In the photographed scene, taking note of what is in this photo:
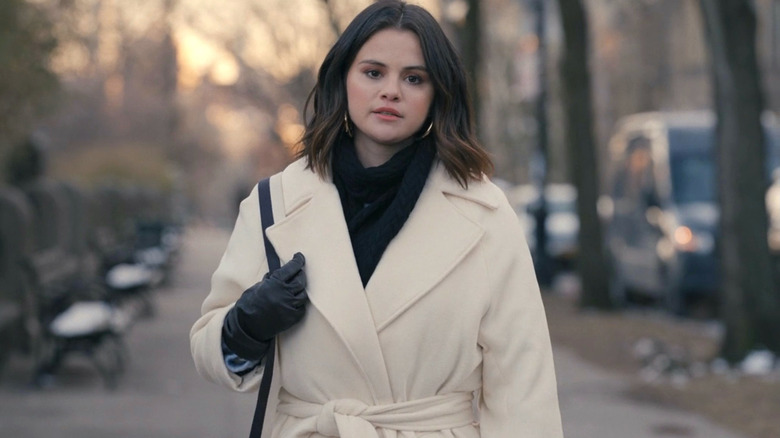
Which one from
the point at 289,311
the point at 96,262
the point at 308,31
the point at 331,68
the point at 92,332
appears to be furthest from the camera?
the point at 308,31

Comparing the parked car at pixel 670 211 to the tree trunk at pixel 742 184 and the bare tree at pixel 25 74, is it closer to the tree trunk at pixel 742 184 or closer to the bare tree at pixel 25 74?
the tree trunk at pixel 742 184

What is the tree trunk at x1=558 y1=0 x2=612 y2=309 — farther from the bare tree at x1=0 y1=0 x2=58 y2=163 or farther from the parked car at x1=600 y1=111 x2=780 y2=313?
the bare tree at x1=0 y1=0 x2=58 y2=163

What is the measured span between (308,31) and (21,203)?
838 inches

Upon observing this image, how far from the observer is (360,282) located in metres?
3.07

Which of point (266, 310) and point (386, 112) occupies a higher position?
point (386, 112)

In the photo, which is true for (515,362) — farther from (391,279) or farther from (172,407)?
(172,407)

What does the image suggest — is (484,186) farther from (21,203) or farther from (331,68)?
(21,203)

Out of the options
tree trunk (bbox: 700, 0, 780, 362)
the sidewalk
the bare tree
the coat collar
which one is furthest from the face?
the bare tree

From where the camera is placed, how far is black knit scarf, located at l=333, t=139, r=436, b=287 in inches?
123

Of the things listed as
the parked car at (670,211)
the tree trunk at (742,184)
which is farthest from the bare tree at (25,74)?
the parked car at (670,211)

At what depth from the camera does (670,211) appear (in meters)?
15.8

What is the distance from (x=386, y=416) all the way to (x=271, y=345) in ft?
1.00

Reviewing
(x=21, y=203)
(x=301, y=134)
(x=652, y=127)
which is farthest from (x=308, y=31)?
(x=301, y=134)

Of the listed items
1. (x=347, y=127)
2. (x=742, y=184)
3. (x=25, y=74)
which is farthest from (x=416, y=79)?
(x=25, y=74)
